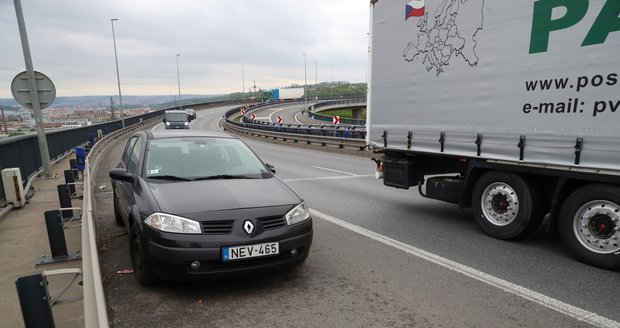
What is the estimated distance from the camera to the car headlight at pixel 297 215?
4164 mm

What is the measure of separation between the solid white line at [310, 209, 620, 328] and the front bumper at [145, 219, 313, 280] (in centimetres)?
196

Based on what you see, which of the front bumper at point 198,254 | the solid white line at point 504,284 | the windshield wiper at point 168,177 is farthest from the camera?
the windshield wiper at point 168,177

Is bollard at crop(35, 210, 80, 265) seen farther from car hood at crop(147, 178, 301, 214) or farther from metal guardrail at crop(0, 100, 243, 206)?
metal guardrail at crop(0, 100, 243, 206)

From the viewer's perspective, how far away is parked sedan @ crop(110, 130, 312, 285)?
378cm

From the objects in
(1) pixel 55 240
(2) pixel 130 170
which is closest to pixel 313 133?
(2) pixel 130 170

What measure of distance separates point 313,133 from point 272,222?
21.4 meters

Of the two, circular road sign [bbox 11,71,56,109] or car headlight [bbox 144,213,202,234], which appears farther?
circular road sign [bbox 11,71,56,109]

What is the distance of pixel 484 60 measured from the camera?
5637mm

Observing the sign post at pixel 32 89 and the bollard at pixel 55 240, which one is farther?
the sign post at pixel 32 89

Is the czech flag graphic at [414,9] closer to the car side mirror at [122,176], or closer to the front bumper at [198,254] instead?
the front bumper at [198,254]

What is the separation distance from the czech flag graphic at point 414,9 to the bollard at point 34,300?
238 inches

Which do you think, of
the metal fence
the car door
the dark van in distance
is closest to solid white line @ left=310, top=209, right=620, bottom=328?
the car door

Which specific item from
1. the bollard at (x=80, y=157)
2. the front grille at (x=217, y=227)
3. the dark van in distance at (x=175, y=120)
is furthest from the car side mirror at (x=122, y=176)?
the dark van in distance at (x=175, y=120)

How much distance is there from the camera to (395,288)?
4.15 metres
